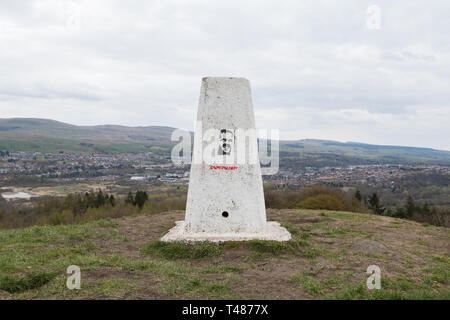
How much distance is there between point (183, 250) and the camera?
8.41 meters

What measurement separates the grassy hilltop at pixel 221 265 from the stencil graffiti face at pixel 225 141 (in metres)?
2.43

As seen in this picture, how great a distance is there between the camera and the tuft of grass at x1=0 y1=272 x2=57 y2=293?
19.0 ft

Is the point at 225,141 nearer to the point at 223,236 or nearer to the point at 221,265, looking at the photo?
the point at 223,236

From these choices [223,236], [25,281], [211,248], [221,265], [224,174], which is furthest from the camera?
[224,174]

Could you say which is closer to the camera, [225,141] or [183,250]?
[183,250]

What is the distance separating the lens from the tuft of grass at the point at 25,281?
228 inches

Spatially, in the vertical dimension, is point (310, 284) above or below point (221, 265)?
above

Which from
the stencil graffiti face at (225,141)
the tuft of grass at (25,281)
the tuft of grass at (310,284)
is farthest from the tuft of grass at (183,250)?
the tuft of grass at (25,281)

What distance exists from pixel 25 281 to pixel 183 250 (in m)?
3.42

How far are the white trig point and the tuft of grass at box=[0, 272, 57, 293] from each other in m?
3.49

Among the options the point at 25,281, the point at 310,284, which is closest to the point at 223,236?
the point at 310,284

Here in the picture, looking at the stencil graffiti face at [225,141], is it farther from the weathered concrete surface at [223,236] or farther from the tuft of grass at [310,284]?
the tuft of grass at [310,284]

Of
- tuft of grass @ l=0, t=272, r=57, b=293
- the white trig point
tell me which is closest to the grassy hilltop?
tuft of grass @ l=0, t=272, r=57, b=293
